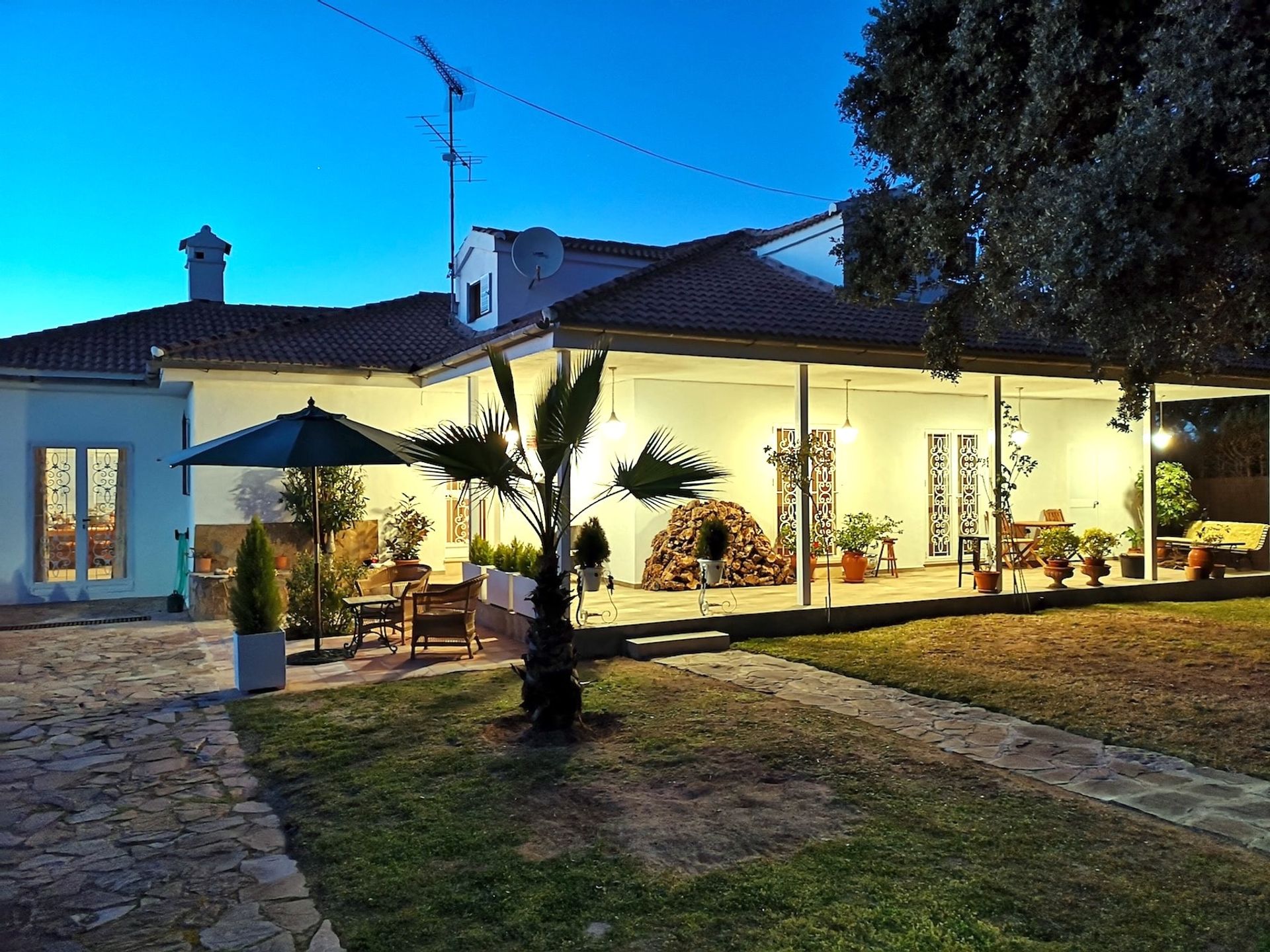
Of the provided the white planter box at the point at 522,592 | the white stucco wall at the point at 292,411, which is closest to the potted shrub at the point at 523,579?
the white planter box at the point at 522,592

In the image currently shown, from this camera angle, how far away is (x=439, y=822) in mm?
5000

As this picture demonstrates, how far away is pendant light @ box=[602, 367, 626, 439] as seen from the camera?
12484mm

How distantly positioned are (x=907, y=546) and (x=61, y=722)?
41.7 feet

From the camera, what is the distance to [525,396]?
48.2 ft

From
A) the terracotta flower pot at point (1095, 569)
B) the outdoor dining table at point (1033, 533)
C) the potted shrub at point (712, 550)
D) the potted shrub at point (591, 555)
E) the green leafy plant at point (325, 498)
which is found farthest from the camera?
the outdoor dining table at point (1033, 533)

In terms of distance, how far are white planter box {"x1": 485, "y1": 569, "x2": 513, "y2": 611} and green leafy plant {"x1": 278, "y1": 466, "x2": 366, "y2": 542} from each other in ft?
10.9

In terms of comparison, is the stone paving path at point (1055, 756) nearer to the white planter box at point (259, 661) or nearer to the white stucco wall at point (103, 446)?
the white planter box at point (259, 661)

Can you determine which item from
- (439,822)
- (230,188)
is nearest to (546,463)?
(439,822)

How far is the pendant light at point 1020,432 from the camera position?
1484cm

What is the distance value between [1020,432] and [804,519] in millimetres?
5886

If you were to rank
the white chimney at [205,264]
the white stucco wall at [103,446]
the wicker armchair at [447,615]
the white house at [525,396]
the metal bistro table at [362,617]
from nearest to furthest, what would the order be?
the wicker armchair at [447,615]
the metal bistro table at [362,617]
the white house at [525,396]
the white stucco wall at [103,446]
the white chimney at [205,264]

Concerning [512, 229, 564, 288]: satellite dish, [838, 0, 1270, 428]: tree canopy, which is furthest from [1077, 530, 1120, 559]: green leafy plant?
[512, 229, 564, 288]: satellite dish

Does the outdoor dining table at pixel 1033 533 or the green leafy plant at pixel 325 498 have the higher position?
the green leafy plant at pixel 325 498

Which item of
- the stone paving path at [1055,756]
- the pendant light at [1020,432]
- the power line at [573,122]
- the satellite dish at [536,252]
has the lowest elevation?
the stone paving path at [1055,756]
